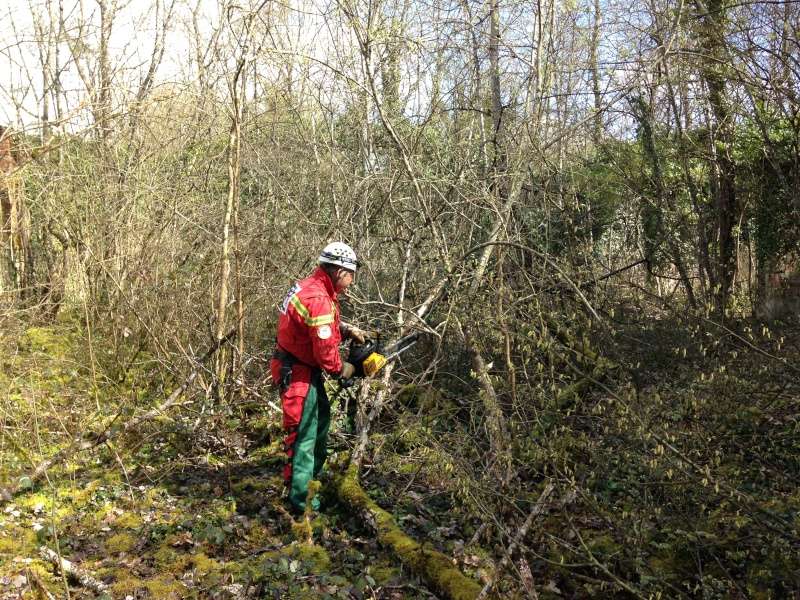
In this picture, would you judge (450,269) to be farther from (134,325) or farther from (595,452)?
(134,325)

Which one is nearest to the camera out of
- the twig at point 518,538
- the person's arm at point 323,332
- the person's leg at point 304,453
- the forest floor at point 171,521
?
the twig at point 518,538

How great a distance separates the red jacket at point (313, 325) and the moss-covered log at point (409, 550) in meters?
0.90

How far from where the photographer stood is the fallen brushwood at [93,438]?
5.10m

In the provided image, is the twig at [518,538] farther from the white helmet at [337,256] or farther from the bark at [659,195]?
the bark at [659,195]

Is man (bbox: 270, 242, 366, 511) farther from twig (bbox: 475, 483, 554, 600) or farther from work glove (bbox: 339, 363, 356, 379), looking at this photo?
twig (bbox: 475, 483, 554, 600)

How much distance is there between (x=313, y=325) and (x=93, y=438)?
8.59ft

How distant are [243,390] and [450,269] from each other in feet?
8.00

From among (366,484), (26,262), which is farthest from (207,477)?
(26,262)

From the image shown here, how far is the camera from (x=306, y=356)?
512 centimetres

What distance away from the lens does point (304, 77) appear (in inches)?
286

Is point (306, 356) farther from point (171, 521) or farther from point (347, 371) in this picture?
point (171, 521)

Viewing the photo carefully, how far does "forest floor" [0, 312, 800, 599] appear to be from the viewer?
4.02m

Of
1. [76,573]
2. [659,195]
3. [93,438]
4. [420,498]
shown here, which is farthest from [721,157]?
[76,573]

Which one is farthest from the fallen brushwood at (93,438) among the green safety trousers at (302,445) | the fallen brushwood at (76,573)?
the green safety trousers at (302,445)
